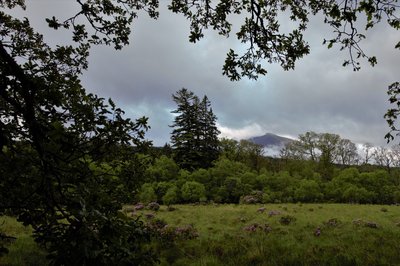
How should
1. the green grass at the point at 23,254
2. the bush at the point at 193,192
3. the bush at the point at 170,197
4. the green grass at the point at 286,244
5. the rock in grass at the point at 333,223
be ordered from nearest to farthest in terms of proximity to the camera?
the green grass at the point at 23,254 → the green grass at the point at 286,244 → the rock in grass at the point at 333,223 → the bush at the point at 170,197 → the bush at the point at 193,192

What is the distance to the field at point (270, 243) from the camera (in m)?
9.95

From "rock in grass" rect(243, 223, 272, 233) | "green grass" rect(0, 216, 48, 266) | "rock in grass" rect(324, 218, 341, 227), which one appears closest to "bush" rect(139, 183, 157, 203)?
"rock in grass" rect(243, 223, 272, 233)

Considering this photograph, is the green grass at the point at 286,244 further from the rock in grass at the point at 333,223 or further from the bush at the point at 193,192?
the bush at the point at 193,192

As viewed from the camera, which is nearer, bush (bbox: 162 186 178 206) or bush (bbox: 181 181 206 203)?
bush (bbox: 162 186 178 206)

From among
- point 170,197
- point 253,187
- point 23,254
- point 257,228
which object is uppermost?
point 253,187

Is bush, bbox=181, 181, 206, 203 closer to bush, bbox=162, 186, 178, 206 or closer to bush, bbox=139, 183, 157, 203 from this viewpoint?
bush, bbox=162, 186, 178, 206

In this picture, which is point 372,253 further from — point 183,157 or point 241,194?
point 183,157

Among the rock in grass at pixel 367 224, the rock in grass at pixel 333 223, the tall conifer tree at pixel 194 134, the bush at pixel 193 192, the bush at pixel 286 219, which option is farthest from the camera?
the tall conifer tree at pixel 194 134

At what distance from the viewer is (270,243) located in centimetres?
1261

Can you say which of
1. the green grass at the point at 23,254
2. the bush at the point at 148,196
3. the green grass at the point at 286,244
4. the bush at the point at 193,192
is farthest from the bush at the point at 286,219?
the bush at the point at 148,196

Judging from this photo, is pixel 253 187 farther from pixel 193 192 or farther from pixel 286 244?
pixel 286 244

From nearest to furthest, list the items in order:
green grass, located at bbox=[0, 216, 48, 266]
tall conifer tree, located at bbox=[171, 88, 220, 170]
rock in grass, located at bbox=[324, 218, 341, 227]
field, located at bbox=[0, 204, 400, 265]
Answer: green grass, located at bbox=[0, 216, 48, 266]
field, located at bbox=[0, 204, 400, 265]
rock in grass, located at bbox=[324, 218, 341, 227]
tall conifer tree, located at bbox=[171, 88, 220, 170]

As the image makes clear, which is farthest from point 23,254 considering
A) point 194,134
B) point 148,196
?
point 194,134

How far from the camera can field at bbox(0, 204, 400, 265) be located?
995 centimetres
